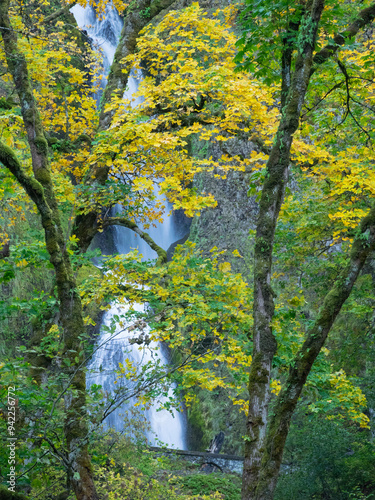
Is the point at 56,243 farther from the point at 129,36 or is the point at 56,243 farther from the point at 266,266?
the point at 129,36

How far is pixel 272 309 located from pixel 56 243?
85.5 inches

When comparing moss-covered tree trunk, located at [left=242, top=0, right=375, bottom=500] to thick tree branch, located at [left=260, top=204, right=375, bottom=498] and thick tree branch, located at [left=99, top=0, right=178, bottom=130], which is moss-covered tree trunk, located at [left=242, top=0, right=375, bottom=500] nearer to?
thick tree branch, located at [left=260, top=204, right=375, bottom=498]

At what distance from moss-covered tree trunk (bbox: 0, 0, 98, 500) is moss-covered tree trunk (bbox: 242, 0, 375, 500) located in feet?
4.53

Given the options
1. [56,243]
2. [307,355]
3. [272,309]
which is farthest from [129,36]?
[307,355]

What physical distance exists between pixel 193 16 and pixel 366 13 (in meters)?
3.67

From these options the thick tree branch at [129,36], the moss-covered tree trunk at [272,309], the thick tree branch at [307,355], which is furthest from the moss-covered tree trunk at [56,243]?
the thick tree branch at [129,36]

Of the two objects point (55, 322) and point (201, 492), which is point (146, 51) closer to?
point (55, 322)

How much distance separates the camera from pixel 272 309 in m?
3.05

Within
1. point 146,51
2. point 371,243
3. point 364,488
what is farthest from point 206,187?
point 371,243

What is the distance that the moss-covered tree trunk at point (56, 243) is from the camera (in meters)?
3.36

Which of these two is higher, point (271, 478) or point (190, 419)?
point (190, 419)

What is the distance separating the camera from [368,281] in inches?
354

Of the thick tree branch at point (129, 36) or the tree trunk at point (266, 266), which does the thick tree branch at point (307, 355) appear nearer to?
the tree trunk at point (266, 266)

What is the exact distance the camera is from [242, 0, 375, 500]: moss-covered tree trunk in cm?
259
